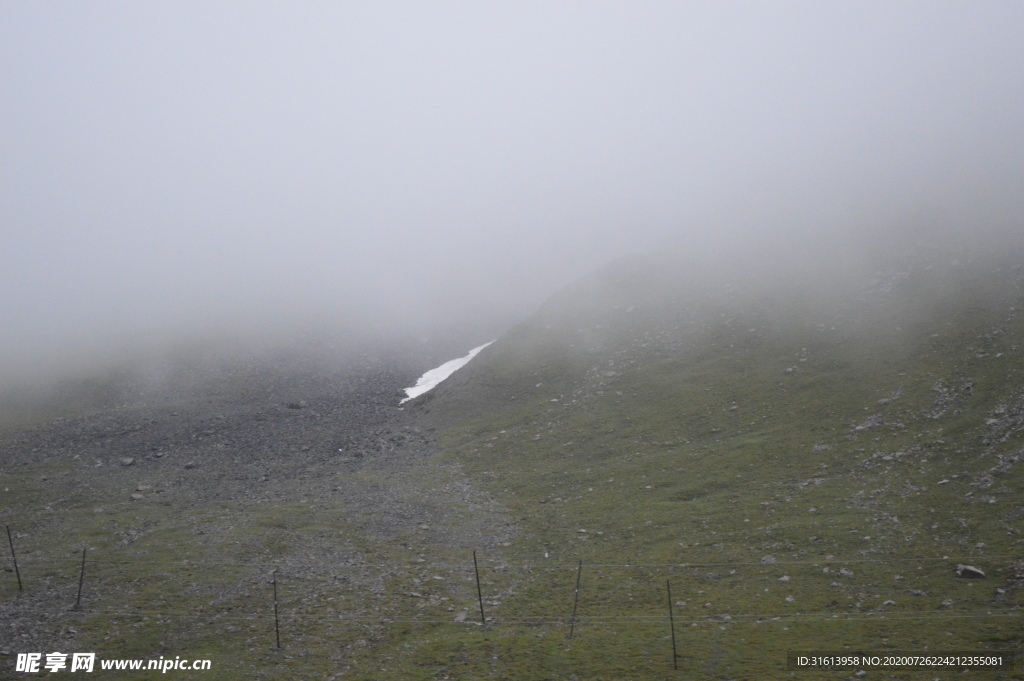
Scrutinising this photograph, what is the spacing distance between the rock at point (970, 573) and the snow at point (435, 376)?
70267 millimetres

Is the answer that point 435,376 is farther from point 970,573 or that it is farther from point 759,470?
point 970,573

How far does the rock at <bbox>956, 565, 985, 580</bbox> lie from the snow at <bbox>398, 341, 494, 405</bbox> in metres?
70.3

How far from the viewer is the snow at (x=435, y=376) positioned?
101m

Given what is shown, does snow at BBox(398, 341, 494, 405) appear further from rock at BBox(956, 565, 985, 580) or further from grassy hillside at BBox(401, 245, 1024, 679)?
rock at BBox(956, 565, 985, 580)

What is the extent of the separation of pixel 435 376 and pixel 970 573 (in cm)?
8155

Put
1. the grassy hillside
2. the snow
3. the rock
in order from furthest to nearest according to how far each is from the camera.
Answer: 1. the snow
2. the rock
3. the grassy hillside

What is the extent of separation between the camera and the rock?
3500cm

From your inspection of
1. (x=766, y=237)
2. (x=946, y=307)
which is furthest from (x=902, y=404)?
(x=766, y=237)

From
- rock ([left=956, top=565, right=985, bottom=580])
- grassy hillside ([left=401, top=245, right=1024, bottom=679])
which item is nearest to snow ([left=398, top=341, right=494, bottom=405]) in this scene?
grassy hillside ([left=401, top=245, right=1024, bottom=679])

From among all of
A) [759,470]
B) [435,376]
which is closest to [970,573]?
[759,470]

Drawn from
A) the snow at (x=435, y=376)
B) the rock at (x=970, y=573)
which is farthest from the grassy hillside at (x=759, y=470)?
the snow at (x=435, y=376)

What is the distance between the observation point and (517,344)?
103938 mm

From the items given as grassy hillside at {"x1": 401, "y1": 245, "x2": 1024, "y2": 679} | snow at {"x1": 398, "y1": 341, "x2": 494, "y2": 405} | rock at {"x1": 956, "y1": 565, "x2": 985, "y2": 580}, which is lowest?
rock at {"x1": 956, "y1": 565, "x2": 985, "y2": 580}

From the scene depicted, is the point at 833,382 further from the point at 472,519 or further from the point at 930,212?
the point at 930,212
